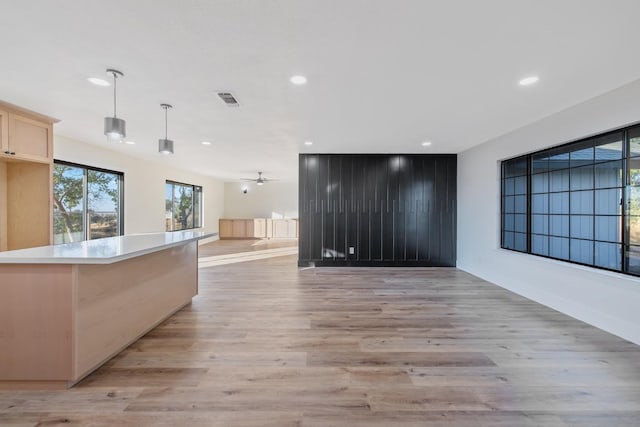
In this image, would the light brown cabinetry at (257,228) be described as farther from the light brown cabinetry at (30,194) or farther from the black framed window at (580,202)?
the black framed window at (580,202)

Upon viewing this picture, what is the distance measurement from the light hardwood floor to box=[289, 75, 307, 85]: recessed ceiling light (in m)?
2.39

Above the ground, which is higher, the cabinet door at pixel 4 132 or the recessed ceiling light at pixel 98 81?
the recessed ceiling light at pixel 98 81

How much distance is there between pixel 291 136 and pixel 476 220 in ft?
12.1

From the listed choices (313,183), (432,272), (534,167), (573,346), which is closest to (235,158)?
(313,183)

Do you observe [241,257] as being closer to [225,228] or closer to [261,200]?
[225,228]

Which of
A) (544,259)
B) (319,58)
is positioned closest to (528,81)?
(319,58)

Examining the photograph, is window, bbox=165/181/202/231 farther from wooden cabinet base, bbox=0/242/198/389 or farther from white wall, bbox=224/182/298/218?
wooden cabinet base, bbox=0/242/198/389

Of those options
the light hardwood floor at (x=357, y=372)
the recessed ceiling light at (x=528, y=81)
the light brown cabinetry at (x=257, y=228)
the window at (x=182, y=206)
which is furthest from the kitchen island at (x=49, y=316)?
the light brown cabinetry at (x=257, y=228)

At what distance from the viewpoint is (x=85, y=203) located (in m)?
5.26

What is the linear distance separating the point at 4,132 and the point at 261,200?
29.1 feet

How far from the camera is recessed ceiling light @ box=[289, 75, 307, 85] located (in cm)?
254

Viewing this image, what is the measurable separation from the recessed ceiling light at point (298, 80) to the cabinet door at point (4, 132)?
10.7 feet

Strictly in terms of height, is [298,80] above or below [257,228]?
above

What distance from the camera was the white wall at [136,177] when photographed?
4.89 metres
